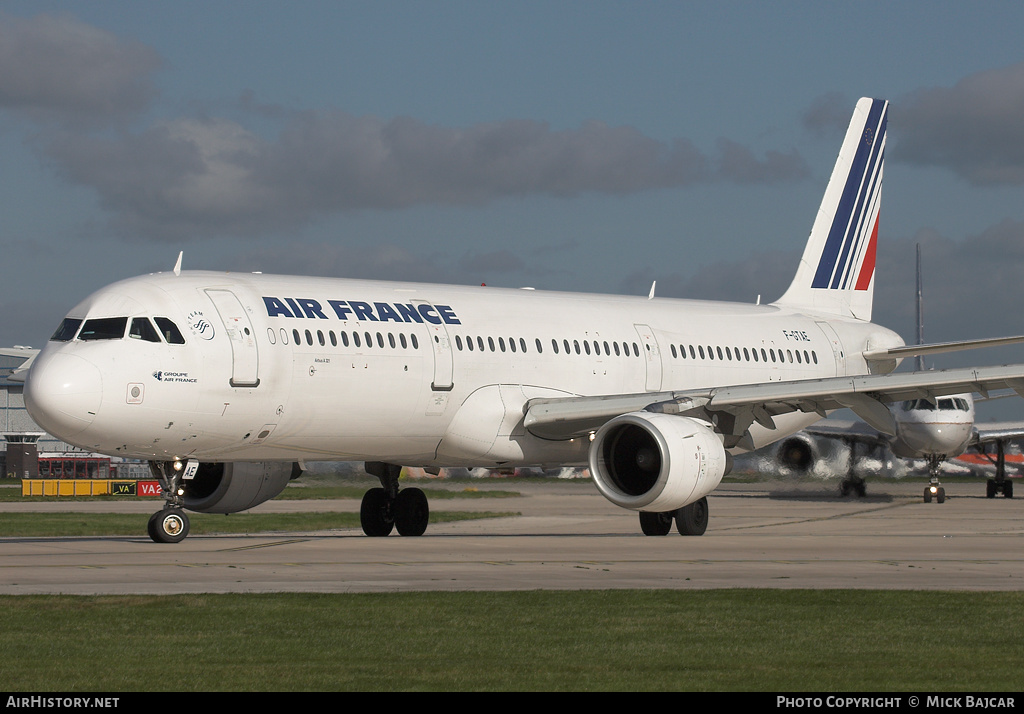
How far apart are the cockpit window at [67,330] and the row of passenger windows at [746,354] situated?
472 inches

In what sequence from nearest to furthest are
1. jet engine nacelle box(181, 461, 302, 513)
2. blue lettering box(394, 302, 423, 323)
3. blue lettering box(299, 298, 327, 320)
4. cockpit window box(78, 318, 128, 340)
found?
cockpit window box(78, 318, 128, 340) → blue lettering box(299, 298, 327, 320) → blue lettering box(394, 302, 423, 323) → jet engine nacelle box(181, 461, 302, 513)

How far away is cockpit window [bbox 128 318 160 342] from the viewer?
827 inches

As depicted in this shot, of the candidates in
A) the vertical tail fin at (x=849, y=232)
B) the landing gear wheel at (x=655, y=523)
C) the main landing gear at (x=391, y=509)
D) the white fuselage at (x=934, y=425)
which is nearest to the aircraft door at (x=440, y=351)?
the main landing gear at (x=391, y=509)

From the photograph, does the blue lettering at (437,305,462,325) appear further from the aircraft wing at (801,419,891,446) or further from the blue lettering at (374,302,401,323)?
the aircraft wing at (801,419,891,446)

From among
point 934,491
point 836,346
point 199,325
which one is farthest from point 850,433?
point 199,325

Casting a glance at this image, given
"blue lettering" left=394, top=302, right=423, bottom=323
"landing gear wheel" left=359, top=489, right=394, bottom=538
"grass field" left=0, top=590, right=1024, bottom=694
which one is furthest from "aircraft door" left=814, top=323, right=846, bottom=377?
"grass field" left=0, top=590, right=1024, bottom=694

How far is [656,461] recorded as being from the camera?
23.1m

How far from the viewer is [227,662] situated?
10.3 m

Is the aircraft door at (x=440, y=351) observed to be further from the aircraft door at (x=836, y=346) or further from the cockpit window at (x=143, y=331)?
the aircraft door at (x=836, y=346)

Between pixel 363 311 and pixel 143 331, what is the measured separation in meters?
3.84

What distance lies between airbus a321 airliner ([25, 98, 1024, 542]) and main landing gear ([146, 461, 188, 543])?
0.08ft

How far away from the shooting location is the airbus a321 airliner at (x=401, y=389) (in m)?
21.0
